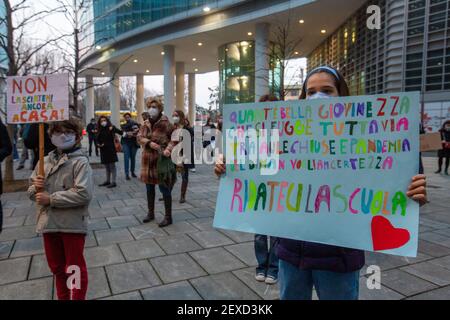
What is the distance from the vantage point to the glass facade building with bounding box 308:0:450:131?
1828 cm

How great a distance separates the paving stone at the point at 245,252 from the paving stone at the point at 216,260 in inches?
3.2

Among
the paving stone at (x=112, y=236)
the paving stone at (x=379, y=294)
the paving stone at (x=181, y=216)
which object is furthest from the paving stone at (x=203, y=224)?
the paving stone at (x=379, y=294)

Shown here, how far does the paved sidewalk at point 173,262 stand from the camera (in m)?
3.32

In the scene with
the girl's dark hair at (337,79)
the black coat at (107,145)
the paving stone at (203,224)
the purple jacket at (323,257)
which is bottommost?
the paving stone at (203,224)

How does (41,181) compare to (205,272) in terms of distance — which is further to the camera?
(205,272)

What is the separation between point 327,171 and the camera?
2.03 m

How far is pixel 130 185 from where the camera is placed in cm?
923

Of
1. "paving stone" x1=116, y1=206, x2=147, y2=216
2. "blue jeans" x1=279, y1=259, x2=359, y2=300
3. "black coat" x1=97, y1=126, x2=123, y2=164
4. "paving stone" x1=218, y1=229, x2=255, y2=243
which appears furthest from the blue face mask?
"black coat" x1=97, y1=126, x2=123, y2=164

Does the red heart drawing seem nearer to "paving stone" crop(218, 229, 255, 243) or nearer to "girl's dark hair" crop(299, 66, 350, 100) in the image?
"girl's dark hair" crop(299, 66, 350, 100)

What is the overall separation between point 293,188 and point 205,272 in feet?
6.78

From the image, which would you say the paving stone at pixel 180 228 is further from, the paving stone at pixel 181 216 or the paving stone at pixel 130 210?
the paving stone at pixel 130 210

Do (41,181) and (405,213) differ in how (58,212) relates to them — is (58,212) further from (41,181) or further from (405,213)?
(405,213)

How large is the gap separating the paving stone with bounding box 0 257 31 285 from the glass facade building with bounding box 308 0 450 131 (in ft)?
62.9
